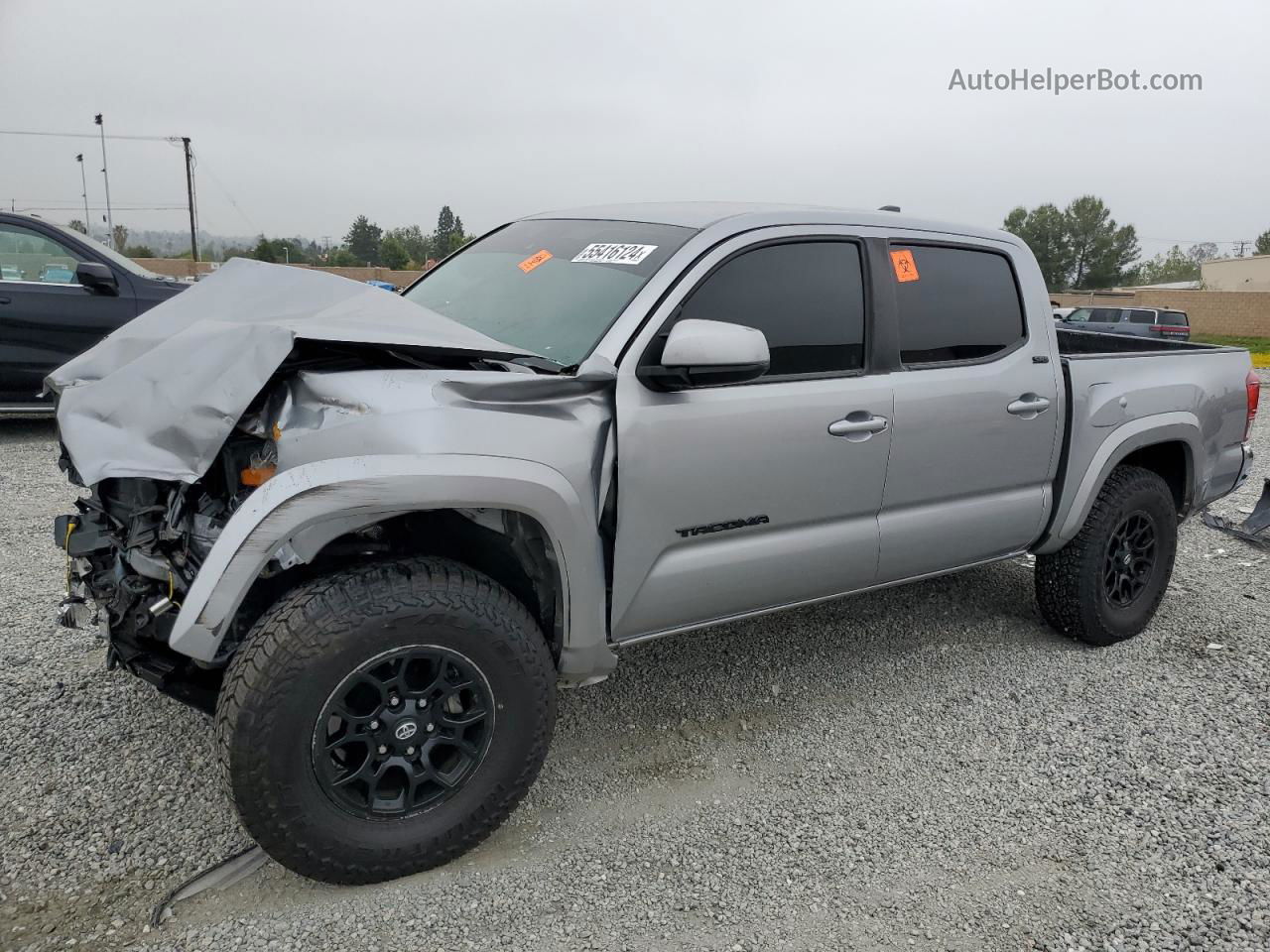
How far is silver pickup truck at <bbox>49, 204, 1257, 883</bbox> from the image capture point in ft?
7.45

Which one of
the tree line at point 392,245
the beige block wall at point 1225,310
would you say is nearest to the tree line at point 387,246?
the tree line at point 392,245

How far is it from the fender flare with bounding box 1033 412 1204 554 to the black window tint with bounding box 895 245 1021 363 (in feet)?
2.18

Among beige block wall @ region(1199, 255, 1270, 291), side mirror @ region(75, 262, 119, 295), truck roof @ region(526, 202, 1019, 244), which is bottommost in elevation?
side mirror @ region(75, 262, 119, 295)

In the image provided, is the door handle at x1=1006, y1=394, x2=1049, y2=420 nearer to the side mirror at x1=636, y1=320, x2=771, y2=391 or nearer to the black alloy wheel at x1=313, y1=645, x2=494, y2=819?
the side mirror at x1=636, y1=320, x2=771, y2=391

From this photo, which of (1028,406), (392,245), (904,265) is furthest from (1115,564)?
(392,245)

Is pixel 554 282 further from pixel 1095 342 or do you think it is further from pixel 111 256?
pixel 111 256

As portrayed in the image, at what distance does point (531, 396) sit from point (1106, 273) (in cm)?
8111

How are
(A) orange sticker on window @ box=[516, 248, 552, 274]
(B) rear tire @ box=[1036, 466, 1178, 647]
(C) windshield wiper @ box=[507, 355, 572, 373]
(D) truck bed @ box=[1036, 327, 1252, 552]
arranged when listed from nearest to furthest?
(C) windshield wiper @ box=[507, 355, 572, 373] < (A) orange sticker on window @ box=[516, 248, 552, 274] < (D) truck bed @ box=[1036, 327, 1252, 552] < (B) rear tire @ box=[1036, 466, 1178, 647]

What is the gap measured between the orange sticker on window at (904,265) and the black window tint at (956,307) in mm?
19

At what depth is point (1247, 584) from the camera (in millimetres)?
5168

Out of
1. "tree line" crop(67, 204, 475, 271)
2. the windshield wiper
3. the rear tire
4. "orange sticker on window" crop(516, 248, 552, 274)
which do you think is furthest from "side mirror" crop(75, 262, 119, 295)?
"tree line" crop(67, 204, 475, 271)

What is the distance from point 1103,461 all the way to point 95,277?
6921mm

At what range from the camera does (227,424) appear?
2.28 m

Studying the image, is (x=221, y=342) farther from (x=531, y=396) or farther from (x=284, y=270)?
(x=531, y=396)
